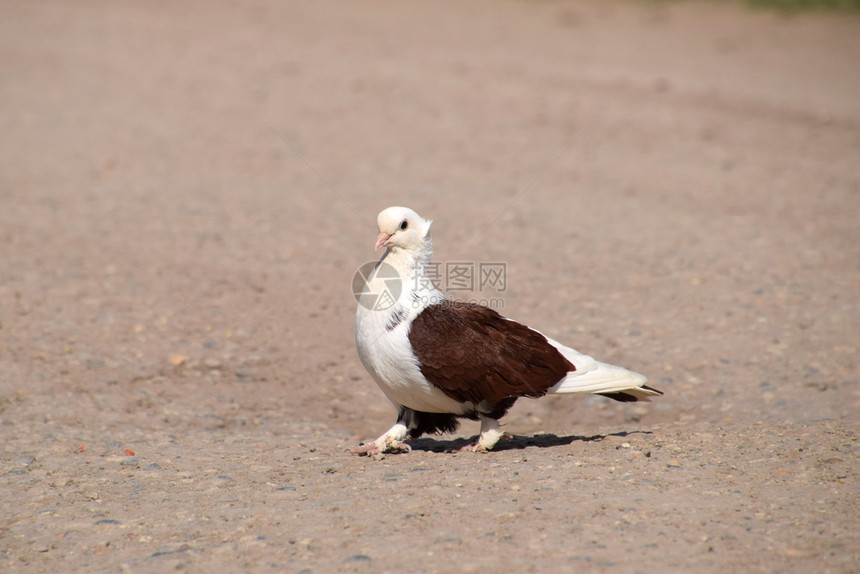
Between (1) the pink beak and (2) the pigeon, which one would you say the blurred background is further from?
(1) the pink beak

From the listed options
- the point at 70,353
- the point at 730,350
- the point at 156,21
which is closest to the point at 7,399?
the point at 70,353

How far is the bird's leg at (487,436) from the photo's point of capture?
5578 millimetres

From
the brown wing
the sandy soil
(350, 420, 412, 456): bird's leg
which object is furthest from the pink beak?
the sandy soil

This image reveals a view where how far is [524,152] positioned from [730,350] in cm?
612

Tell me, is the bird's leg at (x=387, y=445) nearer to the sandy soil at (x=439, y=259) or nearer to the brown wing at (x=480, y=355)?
the sandy soil at (x=439, y=259)

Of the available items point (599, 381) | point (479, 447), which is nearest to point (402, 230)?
point (479, 447)

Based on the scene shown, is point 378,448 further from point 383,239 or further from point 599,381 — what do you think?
point 599,381

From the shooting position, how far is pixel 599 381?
5.55 m

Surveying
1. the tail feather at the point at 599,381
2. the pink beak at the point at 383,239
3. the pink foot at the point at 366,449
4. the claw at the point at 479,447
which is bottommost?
the pink foot at the point at 366,449

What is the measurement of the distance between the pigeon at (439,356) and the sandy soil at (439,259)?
327mm

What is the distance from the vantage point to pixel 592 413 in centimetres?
689

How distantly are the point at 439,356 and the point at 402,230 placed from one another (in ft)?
2.73

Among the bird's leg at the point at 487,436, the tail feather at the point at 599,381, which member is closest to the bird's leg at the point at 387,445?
the bird's leg at the point at 487,436

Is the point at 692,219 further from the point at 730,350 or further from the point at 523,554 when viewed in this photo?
the point at 523,554
